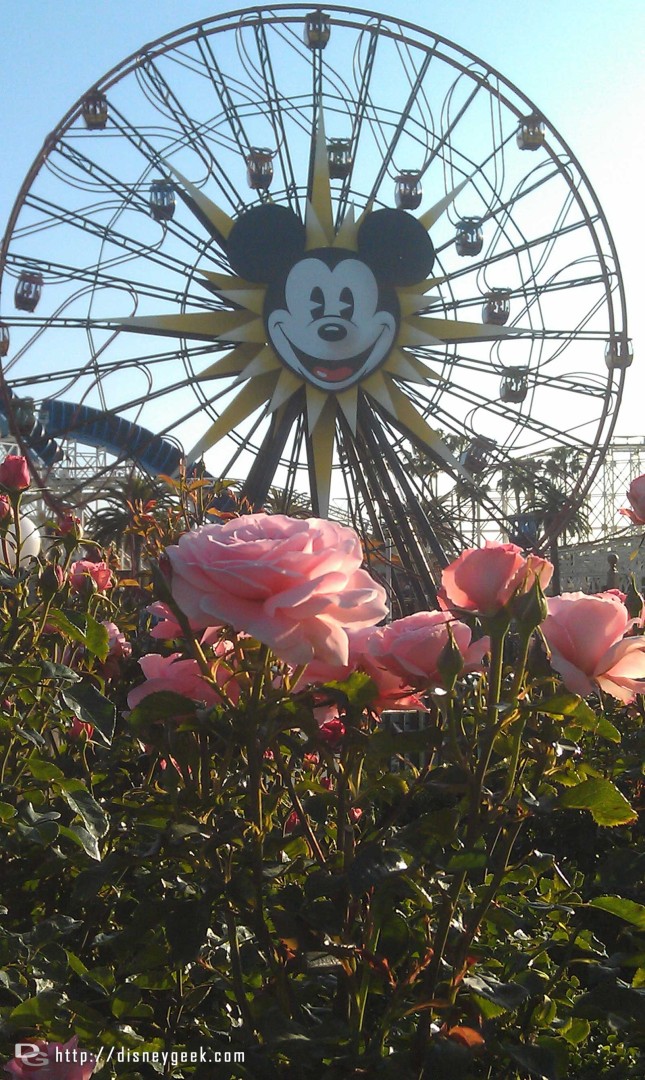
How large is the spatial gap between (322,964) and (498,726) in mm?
350

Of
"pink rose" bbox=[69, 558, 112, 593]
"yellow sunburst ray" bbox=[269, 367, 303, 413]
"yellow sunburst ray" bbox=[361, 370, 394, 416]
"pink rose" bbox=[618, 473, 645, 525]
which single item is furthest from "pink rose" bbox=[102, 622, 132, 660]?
"yellow sunburst ray" bbox=[361, 370, 394, 416]

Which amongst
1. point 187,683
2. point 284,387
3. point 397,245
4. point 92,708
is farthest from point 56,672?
point 397,245

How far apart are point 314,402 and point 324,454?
1.96 feet

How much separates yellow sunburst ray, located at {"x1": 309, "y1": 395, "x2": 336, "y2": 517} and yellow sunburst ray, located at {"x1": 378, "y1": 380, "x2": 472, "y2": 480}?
685 mm

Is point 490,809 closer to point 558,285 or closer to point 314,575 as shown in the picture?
point 314,575

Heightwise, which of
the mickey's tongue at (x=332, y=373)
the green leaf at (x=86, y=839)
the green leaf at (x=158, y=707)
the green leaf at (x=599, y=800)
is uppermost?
the mickey's tongue at (x=332, y=373)

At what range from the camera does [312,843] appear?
53.0 inches

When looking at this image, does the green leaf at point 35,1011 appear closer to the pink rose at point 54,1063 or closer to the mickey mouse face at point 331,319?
the pink rose at point 54,1063

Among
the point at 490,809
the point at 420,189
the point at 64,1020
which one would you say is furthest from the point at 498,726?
the point at 420,189

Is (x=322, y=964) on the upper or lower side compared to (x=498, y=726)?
lower

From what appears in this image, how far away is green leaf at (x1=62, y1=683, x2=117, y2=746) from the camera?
1660mm

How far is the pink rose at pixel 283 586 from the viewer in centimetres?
117

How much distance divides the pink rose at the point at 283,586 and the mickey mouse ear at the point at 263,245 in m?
11.0

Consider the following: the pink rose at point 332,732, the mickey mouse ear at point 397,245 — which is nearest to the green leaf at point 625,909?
the pink rose at point 332,732
